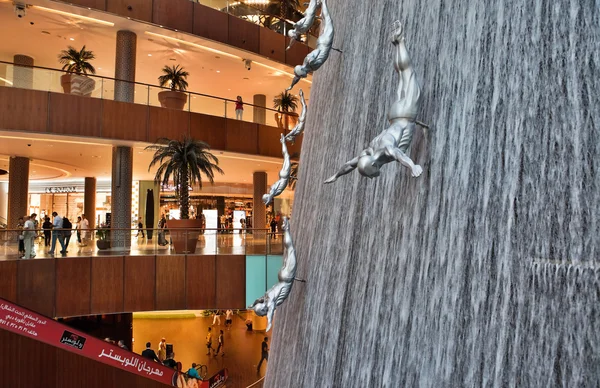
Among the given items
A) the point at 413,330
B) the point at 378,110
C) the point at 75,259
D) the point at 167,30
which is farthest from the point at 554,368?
the point at 167,30

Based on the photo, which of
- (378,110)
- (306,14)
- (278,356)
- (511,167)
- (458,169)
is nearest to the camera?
(511,167)

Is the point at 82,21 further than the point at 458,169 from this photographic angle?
Yes

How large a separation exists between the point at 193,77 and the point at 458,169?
79.4ft

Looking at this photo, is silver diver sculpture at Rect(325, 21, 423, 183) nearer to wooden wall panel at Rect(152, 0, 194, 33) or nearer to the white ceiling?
the white ceiling

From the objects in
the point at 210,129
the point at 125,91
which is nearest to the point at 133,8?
the point at 125,91

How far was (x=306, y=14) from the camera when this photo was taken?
3.16m

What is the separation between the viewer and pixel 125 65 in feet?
56.5

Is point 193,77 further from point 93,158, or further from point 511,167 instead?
point 511,167

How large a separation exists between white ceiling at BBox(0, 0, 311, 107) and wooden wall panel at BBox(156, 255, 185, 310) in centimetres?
814

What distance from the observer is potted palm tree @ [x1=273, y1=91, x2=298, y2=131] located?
68.4 ft

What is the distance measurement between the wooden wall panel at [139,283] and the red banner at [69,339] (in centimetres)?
270

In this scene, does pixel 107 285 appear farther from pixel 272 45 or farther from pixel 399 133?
pixel 399 133

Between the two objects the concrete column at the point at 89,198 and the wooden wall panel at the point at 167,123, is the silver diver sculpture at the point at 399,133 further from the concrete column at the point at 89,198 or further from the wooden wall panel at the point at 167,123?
the concrete column at the point at 89,198

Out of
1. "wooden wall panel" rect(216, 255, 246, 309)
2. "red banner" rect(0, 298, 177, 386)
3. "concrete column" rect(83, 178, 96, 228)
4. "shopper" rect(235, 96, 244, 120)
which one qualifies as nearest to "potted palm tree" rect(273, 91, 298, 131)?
"shopper" rect(235, 96, 244, 120)
